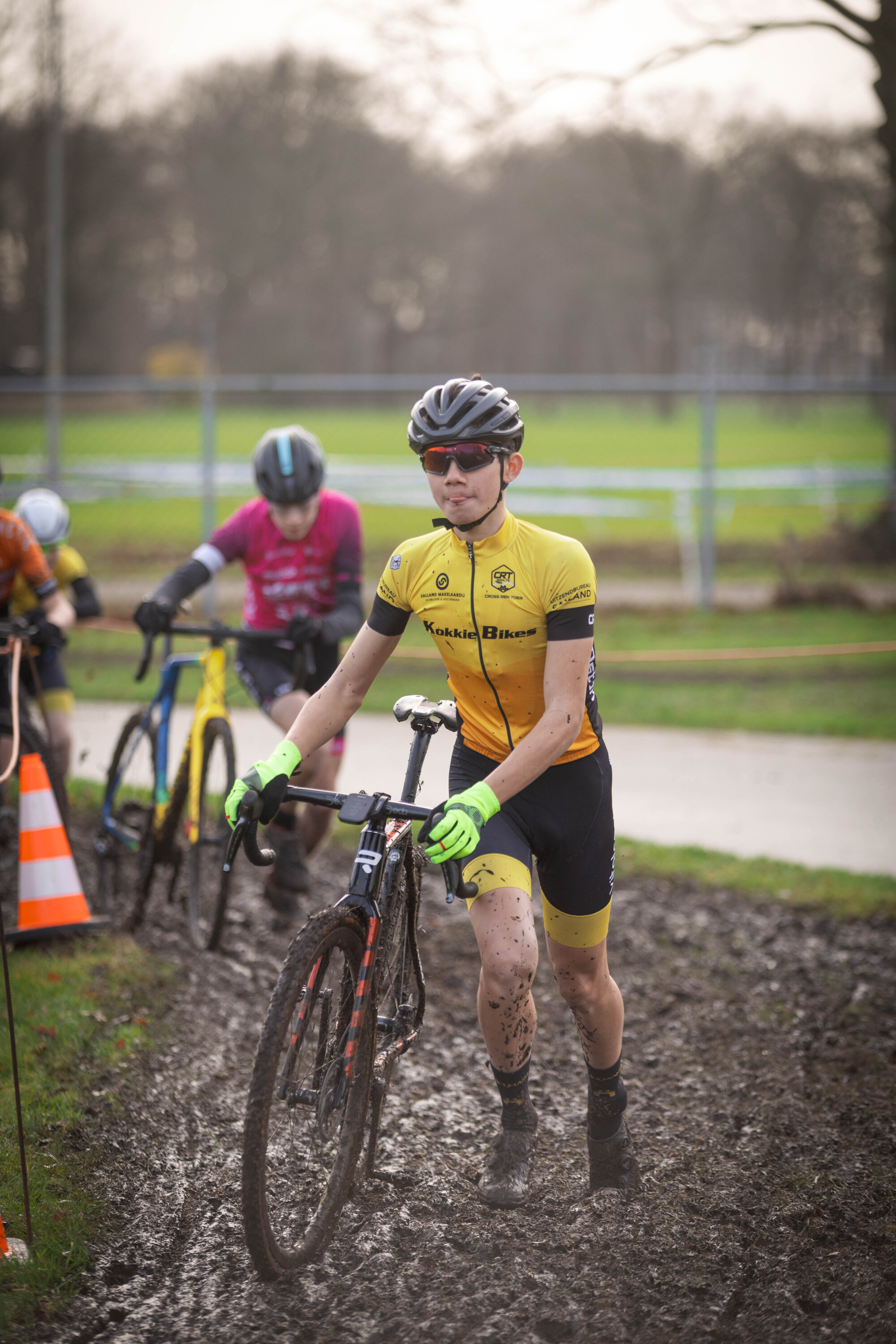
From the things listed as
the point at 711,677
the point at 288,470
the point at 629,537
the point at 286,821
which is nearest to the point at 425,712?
the point at 288,470

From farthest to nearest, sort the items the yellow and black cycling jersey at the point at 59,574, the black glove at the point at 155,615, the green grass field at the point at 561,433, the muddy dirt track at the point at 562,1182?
the green grass field at the point at 561,433
the yellow and black cycling jersey at the point at 59,574
the black glove at the point at 155,615
the muddy dirt track at the point at 562,1182

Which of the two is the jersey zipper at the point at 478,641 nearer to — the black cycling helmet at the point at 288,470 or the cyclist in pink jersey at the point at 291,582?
the cyclist in pink jersey at the point at 291,582

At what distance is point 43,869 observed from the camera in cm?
498

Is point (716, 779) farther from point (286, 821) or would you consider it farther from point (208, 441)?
point (208, 441)

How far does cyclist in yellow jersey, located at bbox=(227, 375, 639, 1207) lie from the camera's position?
3.03 metres

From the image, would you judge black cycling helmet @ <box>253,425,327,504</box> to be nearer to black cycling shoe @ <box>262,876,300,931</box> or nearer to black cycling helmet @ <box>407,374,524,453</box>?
black cycling shoe @ <box>262,876,300,931</box>

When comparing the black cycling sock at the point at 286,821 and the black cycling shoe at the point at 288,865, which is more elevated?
the black cycling sock at the point at 286,821

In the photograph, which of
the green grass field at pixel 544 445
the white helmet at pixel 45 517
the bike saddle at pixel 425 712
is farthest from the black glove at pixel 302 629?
the green grass field at pixel 544 445

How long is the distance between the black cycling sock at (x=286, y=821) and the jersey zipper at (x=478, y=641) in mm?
2343

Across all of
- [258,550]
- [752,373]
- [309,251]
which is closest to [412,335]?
[309,251]

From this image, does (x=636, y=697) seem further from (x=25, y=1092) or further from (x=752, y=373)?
(x=752, y=373)

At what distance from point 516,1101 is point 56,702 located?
348 cm

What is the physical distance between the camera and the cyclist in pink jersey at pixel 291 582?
5094 mm

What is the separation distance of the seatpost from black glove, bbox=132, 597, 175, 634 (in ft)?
6.65
